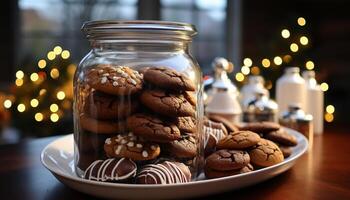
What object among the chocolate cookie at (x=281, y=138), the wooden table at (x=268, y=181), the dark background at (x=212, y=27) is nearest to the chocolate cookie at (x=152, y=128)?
the wooden table at (x=268, y=181)

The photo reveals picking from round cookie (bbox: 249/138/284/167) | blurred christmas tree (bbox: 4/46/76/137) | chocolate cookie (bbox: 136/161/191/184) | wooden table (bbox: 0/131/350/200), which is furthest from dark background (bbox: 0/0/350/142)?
chocolate cookie (bbox: 136/161/191/184)

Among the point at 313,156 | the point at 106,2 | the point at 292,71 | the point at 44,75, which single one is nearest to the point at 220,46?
the point at 106,2

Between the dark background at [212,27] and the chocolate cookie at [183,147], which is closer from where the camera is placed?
the chocolate cookie at [183,147]

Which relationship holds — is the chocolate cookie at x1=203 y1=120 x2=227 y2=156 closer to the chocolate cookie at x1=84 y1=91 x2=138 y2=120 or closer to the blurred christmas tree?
the chocolate cookie at x1=84 y1=91 x2=138 y2=120

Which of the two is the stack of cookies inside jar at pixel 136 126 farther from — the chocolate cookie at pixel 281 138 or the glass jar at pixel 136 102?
the chocolate cookie at pixel 281 138

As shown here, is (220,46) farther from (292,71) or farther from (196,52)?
(292,71)

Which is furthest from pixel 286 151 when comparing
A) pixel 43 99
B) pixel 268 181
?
pixel 43 99
